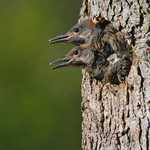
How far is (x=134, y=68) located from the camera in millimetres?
4758

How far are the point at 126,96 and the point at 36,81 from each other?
11.4m

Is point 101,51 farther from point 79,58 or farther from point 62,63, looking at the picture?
point 62,63

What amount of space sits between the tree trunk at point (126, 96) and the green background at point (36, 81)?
8.35 m

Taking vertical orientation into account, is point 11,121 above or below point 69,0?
below

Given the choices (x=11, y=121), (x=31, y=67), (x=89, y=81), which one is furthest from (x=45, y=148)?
(x=89, y=81)

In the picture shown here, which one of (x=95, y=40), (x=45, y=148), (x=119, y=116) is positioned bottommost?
(x=45, y=148)

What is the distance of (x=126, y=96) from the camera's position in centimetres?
480

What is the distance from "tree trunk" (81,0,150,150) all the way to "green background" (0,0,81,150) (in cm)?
835

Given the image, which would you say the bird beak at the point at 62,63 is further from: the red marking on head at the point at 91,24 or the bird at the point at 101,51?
the red marking on head at the point at 91,24

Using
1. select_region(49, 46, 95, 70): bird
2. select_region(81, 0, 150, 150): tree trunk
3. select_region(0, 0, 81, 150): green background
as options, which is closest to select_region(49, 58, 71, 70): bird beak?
select_region(49, 46, 95, 70): bird

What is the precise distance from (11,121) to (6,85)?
31.8 inches

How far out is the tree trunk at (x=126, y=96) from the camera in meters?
4.71

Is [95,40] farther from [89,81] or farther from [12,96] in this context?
[12,96]

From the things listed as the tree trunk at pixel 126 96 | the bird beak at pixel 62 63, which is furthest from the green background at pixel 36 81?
the tree trunk at pixel 126 96
